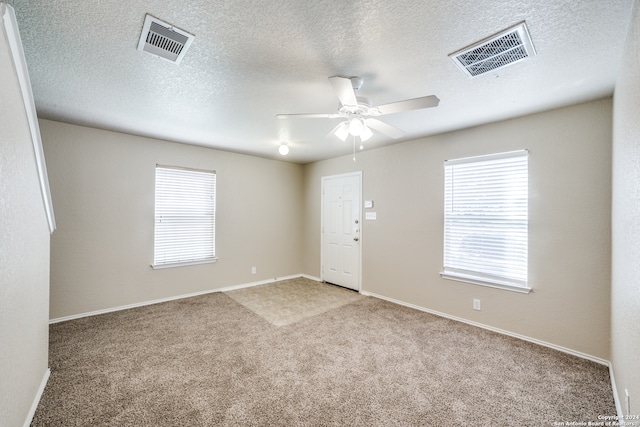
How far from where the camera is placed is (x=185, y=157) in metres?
4.35

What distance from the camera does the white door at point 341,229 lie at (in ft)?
16.0

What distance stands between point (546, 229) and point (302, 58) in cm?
292

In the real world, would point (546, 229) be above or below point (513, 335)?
above

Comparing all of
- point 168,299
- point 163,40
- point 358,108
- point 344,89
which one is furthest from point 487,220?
point 168,299

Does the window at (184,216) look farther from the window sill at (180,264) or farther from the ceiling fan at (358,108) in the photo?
the ceiling fan at (358,108)

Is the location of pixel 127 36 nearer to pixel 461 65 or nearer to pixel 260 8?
pixel 260 8

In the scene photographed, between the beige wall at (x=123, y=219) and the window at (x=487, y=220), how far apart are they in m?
3.37

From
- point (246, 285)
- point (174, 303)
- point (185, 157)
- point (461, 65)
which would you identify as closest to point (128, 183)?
point (185, 157)

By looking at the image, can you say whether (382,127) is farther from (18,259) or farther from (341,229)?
(341,229)

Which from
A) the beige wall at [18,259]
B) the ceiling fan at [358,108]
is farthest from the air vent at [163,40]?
the ceiling fan at [358,108]

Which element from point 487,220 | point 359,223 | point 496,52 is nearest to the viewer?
point 496,52

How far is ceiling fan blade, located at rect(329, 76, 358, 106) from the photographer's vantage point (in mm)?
1756

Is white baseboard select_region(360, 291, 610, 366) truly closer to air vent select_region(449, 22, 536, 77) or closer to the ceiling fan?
the ceiling fan

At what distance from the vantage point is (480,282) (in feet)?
10.8
